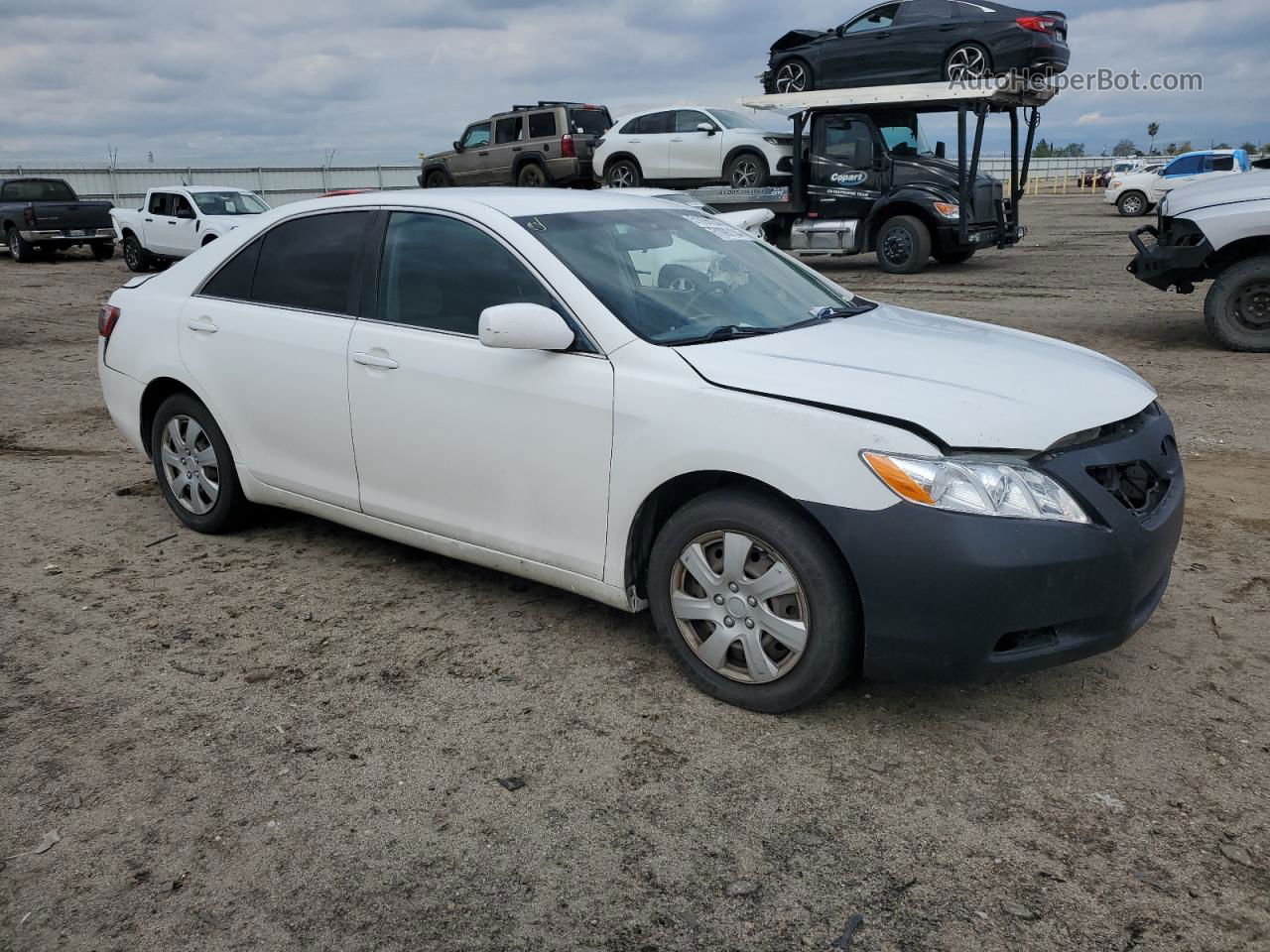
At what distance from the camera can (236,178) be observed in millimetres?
33219

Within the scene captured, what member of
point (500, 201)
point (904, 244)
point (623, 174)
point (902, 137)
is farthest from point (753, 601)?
point (623, 174)

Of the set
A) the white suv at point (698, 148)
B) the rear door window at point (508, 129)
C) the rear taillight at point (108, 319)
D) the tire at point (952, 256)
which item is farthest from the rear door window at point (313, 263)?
the rear door window at point (508, 129)

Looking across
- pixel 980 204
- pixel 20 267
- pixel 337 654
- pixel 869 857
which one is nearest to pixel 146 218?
pixel 20 267

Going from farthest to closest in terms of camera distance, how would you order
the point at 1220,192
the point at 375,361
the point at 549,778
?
the point at 1220,192, the point at 375,361, the point at 549,778

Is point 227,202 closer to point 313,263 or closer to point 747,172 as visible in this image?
point 747,172

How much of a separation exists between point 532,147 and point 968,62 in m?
8.51

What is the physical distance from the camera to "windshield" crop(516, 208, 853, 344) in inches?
151

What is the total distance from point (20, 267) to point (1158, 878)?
24280 mm

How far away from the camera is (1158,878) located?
8.77 feet

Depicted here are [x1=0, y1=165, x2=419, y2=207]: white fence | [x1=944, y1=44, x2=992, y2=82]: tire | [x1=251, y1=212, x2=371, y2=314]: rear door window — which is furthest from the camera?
[x1=0, y1=165, x2=419, y2=207]: white fence

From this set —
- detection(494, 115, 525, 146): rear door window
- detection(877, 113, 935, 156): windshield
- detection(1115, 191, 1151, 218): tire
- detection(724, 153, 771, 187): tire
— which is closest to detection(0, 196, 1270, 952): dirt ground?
detection(877, 113, 935, 156): windshield

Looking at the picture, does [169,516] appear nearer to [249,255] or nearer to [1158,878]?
[249,255]

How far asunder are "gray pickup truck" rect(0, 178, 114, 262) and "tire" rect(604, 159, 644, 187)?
11052mm

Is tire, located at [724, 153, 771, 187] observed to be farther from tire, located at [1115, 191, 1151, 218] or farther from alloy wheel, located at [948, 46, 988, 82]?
tire, located at [1115, 191, 1151, 218]
